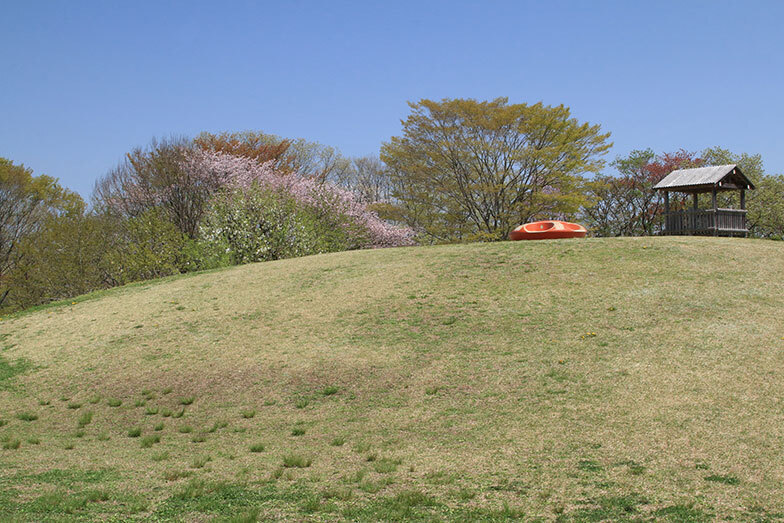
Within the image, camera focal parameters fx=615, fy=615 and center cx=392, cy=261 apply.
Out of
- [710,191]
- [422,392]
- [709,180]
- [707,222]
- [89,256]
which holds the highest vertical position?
[709,180]

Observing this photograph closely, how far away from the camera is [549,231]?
19828 millimetres

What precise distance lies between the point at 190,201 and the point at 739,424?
2958cm

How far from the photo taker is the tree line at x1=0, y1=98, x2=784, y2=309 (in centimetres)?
Answer: 2527

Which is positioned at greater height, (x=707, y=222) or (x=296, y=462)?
(x=707, y=222)

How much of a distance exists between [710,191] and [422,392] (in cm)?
1836

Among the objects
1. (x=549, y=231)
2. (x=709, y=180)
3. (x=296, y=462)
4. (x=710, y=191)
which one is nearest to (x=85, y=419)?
(x=296, y=462)

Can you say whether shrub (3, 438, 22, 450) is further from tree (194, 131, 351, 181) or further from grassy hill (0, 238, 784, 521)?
tree (194, 131, 351, 181)

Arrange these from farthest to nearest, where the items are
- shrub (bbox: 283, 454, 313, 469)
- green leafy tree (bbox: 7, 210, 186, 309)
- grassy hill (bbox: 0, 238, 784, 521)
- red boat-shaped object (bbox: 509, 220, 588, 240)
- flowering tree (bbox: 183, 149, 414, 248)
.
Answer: flowering tree (bbox: 183, 149, 414, 248) → green leafy tree (bbox: 7, 210, 186, 309) → red boat-shaped object (bbox: 509, 220, 588, 240) → shrub (bbox: 283, 454, 313, 469) → grassy hill (bbox: 0, 238, 784, 521)

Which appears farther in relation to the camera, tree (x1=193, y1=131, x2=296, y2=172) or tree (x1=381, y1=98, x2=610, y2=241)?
tree (x1=193, y1=131, x2=296, y2=172)

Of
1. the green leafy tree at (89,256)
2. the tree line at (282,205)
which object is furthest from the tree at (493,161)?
the green leafy tree at (89,256)

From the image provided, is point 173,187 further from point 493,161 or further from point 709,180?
point 709,180

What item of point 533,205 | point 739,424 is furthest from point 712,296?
point 533,205

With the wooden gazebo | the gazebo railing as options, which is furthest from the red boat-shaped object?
the gazebo railing

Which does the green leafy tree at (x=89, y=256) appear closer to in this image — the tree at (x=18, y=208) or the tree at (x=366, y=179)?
the tree at (x=18, y=208)
